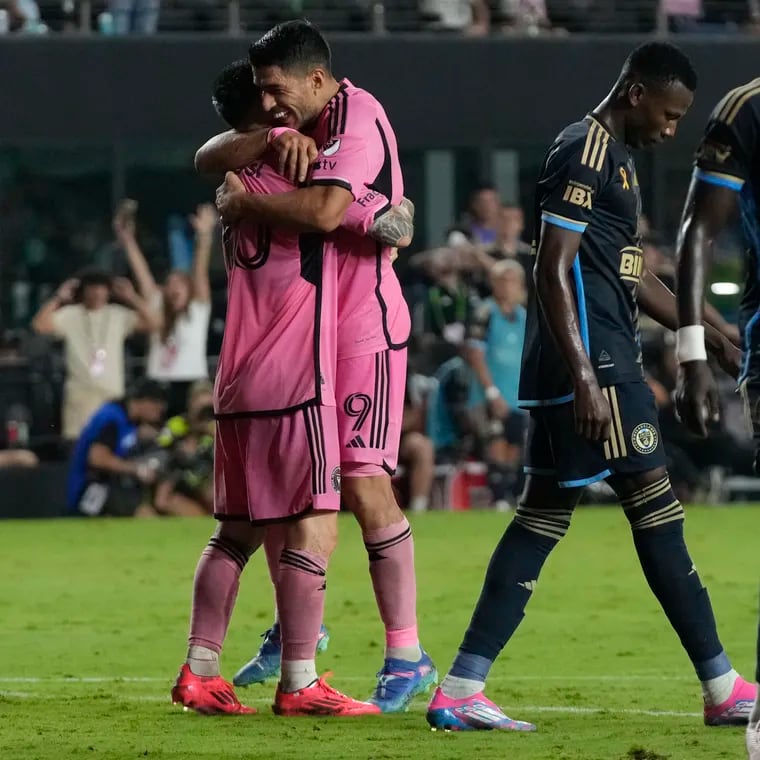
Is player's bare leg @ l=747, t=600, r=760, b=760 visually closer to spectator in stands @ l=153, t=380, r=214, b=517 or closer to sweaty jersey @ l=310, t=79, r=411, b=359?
sweaty jersey @ l=310, t=79, r=411, b=359

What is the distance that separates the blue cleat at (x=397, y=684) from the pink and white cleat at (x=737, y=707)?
3.32ft

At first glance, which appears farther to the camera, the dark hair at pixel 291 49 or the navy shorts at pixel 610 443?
the dark hair at pixel 291 49

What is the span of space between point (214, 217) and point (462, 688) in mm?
11467

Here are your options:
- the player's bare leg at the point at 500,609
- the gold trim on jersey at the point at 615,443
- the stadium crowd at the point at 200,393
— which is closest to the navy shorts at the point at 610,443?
the gold trim on jersey at the point at 615,443

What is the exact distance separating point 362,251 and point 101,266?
1132 centimetres

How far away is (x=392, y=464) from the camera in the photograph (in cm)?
599

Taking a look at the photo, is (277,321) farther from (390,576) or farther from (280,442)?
(390,576)

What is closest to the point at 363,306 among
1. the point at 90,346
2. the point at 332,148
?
the point at 332,148

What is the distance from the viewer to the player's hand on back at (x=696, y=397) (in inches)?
171

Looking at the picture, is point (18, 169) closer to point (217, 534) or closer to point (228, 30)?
point (228, 30)

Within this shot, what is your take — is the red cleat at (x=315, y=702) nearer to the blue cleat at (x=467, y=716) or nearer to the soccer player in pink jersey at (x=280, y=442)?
the soccer player in pink jersey at (x=280, y=442)

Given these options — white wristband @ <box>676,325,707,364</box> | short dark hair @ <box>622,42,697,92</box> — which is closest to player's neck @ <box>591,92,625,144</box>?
short dark hair @ <box>622,42,697,92</box>

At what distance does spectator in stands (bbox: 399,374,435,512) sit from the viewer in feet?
49.1

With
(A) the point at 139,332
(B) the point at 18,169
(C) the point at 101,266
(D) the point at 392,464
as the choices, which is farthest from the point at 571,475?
(B) the point at 18,169
